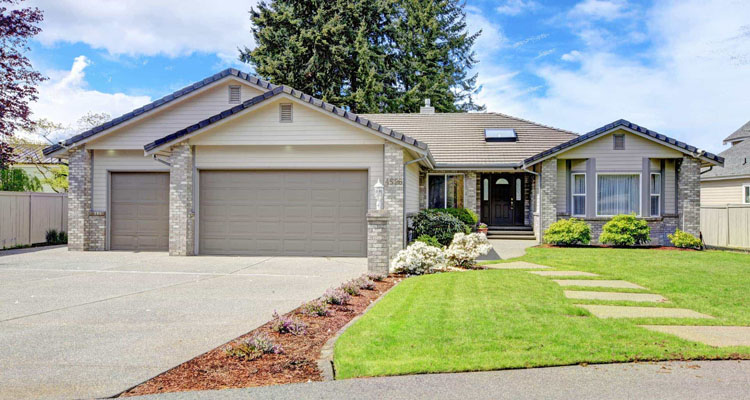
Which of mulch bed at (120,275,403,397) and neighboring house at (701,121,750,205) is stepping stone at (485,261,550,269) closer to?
mulch bed at (120,275,403,397)

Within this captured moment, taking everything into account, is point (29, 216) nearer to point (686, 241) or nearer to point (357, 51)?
point (357, 51)

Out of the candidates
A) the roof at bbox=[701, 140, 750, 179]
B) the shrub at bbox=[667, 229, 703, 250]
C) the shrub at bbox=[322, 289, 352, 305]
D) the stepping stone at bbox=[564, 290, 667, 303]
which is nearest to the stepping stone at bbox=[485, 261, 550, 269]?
the stepping stone at bbox=[564, 290, 667, 303]

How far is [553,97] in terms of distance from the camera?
19.9m

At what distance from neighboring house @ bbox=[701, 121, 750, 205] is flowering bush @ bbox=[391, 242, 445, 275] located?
60.2ft

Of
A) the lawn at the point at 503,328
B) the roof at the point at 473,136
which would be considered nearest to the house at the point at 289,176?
the roof at the point at 473,136

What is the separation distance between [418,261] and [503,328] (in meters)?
4.87

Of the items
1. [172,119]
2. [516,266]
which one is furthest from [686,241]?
[172,119]

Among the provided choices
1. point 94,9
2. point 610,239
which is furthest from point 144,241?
point 610,239

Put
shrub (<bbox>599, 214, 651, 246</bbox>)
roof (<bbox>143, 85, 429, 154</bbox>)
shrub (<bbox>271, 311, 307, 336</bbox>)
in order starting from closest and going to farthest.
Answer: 1. shrub (<bbox>271, 311, 307, 336</bbox>)
2. roof (<bbox>143, 85, 429, 154</bbox>)
3. shrub (<bbox>599, 214, 651, 246</bbox>)

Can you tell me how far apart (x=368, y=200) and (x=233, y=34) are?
2403 centimetres

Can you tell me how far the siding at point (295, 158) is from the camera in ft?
44.9

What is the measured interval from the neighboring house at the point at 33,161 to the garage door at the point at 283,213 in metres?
13.4

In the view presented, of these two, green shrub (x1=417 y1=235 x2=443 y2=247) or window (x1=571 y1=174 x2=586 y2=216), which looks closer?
green shrub (x1=417 y1=235 x2=443 y2=247)

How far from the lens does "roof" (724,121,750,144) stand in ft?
93.0
